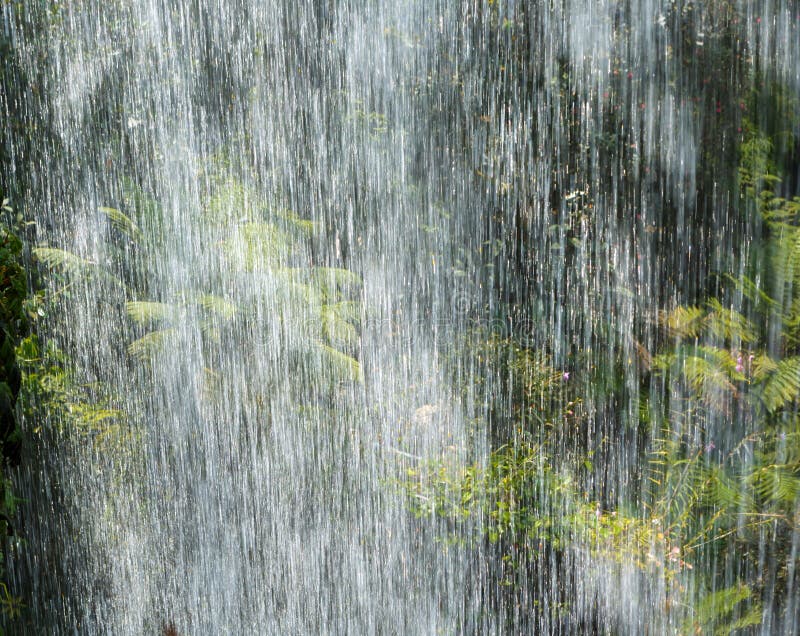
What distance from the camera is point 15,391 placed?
9.13 ft

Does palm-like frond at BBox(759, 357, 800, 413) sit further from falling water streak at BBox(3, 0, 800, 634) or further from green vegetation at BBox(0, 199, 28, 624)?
green vegetation at BBox(0, 199, 28, 624)

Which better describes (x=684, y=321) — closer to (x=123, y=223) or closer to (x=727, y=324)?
(x=727, y=324)

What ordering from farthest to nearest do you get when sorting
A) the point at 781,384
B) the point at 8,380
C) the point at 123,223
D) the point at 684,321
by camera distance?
the point at 123,223, the point at 684,321, the point at 781,384, the point at 8,380

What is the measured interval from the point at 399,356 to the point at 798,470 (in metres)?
2.22

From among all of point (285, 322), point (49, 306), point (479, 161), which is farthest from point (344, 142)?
point (49, 306)

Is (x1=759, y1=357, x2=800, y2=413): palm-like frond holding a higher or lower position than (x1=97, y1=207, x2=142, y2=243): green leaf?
lower

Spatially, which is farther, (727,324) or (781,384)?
(727,324)

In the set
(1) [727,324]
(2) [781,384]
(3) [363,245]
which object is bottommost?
(2) [781,384]

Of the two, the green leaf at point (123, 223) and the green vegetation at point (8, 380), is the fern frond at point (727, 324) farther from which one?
the green leaf at point (123, 223)

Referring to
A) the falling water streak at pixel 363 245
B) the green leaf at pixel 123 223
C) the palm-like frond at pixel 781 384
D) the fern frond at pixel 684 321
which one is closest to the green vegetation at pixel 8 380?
the falling water streak at pixel 363 245

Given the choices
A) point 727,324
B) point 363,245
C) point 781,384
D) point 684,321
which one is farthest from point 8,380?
point 781,384

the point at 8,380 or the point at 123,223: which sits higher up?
the point at 123,223

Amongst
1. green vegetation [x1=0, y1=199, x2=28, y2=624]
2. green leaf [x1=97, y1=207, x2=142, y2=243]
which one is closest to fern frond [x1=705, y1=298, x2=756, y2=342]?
green vegetation [x1=0, y1=199, x2=28, y2=624]

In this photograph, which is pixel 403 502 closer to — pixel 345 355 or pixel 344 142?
pixel 345 355
